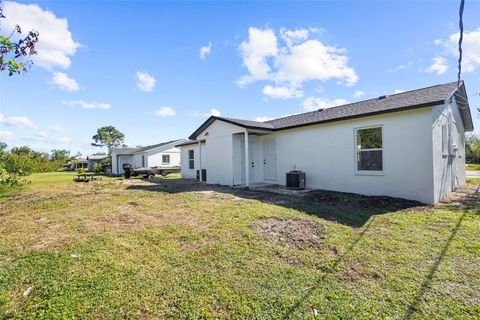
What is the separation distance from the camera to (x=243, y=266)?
332 centimetres

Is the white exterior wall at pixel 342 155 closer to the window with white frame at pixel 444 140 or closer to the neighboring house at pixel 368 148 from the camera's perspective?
the neighboring house at pixel 368 148

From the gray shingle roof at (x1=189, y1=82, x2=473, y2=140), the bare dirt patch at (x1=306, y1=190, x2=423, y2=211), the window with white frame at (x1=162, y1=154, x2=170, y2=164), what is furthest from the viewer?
the window with white frame at (x1=162, y1=154, x2=170, y2=164)

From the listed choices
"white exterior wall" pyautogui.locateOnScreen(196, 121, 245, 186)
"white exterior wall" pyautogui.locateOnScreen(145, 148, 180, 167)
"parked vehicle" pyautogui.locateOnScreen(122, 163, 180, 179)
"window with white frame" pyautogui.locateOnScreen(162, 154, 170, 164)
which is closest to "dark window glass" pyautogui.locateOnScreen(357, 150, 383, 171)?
"white exterior wall" pyautogui.locateOnScreen(196, 121, 245, 186)

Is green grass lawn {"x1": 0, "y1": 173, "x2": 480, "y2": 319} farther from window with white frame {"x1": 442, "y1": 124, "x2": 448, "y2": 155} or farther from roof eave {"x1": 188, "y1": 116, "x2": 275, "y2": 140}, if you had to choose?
roof eave {"x1": 188, "y1": 116, "x2": 275, "y2": 140}

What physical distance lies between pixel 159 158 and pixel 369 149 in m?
21.9

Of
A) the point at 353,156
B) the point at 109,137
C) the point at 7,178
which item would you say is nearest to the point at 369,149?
the point at 353,156

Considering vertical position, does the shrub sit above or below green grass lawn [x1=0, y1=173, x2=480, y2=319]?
above

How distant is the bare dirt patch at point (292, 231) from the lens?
4.21 m

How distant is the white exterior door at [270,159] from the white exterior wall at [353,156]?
1.62ft

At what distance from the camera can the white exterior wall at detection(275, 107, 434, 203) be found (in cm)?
711

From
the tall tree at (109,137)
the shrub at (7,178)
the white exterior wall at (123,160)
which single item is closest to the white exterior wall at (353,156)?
the shrub at (7,178)

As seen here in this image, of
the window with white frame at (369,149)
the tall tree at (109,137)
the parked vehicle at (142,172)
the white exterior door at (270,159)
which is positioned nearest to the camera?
the window with white frame at (369,149)

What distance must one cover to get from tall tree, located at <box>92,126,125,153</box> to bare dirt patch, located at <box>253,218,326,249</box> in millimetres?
68967

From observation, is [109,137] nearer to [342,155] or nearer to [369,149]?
[342,155]
